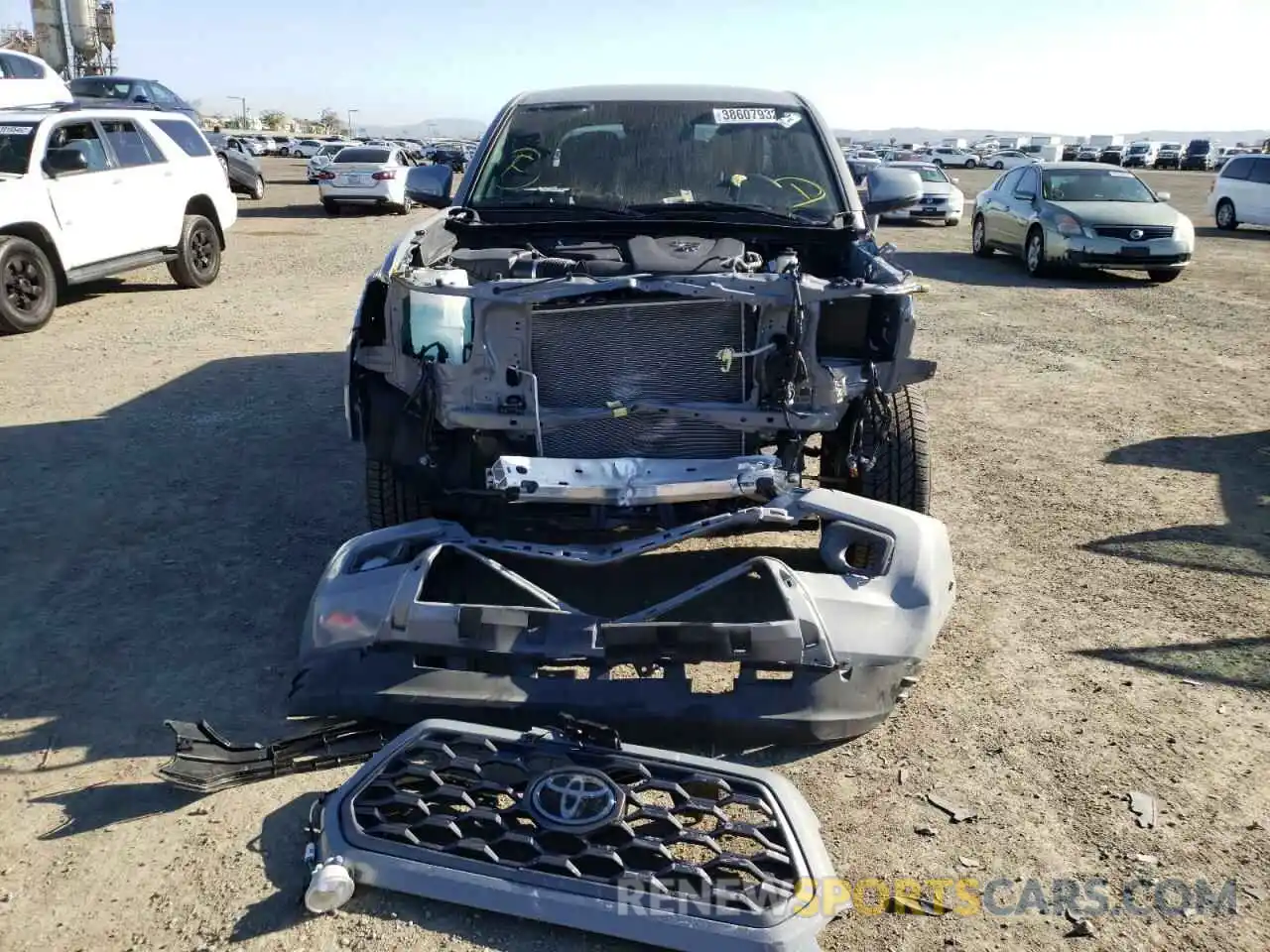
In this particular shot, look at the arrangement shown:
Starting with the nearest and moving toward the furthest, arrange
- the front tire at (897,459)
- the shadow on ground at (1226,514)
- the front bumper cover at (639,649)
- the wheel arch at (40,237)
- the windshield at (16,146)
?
the front bumper cover at (639,649) → the front tire at (897,459) → the shadow on ground at (1226,514) → the wheel arch at (40,237) → the windshield at (16,146)

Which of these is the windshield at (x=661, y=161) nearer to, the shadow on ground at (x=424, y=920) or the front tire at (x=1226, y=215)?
the shadow on ground at (x=424, y=920)

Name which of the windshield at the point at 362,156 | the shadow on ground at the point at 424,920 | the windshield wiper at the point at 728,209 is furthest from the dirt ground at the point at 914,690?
the windshield at the point at 362,156

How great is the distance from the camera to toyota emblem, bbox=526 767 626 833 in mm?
2430

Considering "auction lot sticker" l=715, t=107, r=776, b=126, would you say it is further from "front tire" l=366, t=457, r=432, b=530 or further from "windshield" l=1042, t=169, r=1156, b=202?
"windshield" l=1042, t=169, r=1156, b=202

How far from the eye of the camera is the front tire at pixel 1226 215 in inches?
744

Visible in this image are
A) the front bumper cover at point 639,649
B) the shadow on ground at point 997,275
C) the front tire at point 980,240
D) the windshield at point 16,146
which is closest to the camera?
the front bumper cover at point 639,649

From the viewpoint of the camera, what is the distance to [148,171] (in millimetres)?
10188

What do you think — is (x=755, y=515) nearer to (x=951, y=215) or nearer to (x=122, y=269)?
(x=122, y=269)

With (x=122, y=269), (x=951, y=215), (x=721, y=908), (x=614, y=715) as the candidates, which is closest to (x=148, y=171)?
(x=122, y=269)

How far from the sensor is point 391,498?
3.79m

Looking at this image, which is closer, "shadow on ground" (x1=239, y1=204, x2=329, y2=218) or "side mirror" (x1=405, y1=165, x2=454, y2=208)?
"side mirror" (x1=405, y1=165, x2=454, y2=208)

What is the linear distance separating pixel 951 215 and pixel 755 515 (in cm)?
1814

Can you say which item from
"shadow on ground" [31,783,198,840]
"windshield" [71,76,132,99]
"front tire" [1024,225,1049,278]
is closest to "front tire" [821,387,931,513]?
"shadow on ground" [31,783,198,840]

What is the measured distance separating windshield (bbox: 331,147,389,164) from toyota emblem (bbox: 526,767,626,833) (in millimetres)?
19245
